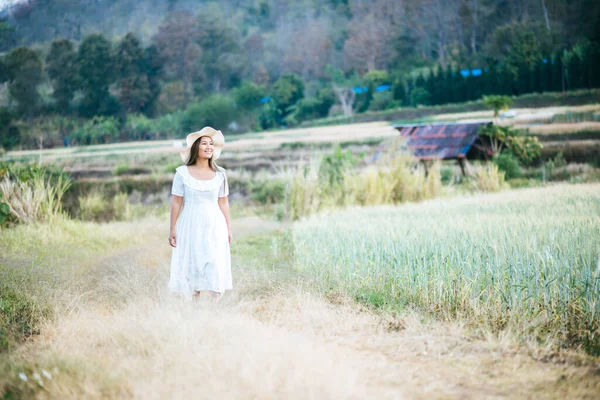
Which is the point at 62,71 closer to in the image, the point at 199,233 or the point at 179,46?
the point at 179,46

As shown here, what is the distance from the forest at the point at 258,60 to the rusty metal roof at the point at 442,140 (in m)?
0.66

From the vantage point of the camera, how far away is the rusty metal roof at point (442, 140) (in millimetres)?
11250

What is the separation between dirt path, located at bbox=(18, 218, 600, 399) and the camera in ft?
7.23

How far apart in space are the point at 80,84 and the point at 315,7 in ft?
16.6

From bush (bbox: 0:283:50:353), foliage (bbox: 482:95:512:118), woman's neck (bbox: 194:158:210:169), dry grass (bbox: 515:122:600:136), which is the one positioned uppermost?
foliage (bbox: 482:95:512:118)

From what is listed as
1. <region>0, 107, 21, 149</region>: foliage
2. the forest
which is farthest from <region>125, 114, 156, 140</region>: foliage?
<region>0, 107, 21, 149</region>: foliage

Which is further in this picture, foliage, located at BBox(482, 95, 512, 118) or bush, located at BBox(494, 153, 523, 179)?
foliage, located at BBox(482, 95, 512, 118)

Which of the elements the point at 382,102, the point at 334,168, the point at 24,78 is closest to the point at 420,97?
the point at 382,102

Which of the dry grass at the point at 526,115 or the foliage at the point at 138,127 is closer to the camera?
the dry grass at the point at 526,115

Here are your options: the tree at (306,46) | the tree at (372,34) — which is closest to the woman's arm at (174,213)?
the tree at (372,34)

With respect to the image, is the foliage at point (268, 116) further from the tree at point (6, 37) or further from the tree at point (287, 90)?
the tree at point (6, 37)

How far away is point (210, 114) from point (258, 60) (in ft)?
5.01

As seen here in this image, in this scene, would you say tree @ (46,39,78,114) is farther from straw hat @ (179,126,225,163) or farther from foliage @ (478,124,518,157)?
straw hat @ (179,126,225,163)

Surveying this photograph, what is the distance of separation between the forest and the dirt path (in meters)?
8.86
